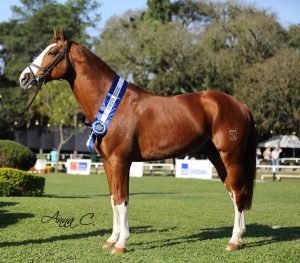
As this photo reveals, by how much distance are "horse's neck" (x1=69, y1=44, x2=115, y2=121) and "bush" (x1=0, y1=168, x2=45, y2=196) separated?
8.30m

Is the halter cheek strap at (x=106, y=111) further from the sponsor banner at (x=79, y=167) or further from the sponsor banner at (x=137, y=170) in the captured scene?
the sponsor banner at (x=79, y=167)

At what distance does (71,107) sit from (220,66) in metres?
15.6

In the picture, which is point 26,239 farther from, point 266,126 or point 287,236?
point 266,126

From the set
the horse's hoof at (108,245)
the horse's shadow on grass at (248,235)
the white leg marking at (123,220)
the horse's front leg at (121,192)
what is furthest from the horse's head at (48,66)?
the horse's shadow on grass at (248,235)

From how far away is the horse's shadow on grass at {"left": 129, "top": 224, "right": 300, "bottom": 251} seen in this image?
26.8 feet

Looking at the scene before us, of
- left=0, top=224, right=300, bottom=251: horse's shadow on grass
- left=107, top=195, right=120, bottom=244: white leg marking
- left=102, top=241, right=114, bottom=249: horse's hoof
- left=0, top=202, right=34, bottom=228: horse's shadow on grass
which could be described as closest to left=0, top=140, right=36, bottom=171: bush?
left=0, top=202, right=34, bottom=228: horse's shadow on grass

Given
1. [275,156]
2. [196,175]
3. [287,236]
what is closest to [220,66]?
[275,156]

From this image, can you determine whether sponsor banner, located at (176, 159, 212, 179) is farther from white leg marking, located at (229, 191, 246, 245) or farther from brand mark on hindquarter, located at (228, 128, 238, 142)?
brand mark on hindquarter, located at (228, 128, 238, 142)

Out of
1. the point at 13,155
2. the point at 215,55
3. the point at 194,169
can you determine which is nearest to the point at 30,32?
the point at 215,55

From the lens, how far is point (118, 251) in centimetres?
741

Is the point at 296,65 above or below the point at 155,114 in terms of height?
above

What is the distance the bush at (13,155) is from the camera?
1820 cm

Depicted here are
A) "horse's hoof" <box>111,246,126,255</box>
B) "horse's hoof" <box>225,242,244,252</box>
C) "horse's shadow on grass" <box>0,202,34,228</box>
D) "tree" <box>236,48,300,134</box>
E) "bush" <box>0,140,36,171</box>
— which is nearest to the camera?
"horse's hoof" <box>111,246,126,255</box>

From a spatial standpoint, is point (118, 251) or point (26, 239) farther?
point (26, 239)
